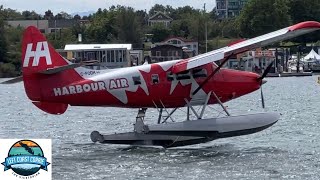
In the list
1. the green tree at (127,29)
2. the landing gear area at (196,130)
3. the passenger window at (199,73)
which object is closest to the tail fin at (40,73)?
the landing gear area at (196,130)

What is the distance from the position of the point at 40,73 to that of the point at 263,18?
346 feet

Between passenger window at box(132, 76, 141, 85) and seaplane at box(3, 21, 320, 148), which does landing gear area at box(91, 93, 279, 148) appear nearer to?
seaplane at box(3, 21, 320, 148)

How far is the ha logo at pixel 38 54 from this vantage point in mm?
25438

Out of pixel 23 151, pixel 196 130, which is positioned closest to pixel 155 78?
pixel 196 130

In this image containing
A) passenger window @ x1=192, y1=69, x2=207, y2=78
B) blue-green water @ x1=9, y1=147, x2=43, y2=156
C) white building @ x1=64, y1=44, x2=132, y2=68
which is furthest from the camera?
white building @ x1=64, y1=44, x2=132, y2=68

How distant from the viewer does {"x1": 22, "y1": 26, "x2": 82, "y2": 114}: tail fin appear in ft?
82.8

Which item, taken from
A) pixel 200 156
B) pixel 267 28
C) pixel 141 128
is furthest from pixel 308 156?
pixel 267 28

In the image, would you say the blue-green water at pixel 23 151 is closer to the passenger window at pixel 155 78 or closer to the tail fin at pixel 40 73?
the tail fin at pixel 40 73

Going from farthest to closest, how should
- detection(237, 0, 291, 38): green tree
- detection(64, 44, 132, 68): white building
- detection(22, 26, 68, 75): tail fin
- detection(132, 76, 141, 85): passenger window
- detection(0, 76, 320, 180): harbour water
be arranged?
1. detection(237, 0, 291, 38): green tree
2. detection(64, 44, 132, 68): white building
3. detection(132, 76, 141, 85): passenger window
4. detection(22, 26, 68, 75): tail fin
5. detection(0, 76, 320, 180): harbour water

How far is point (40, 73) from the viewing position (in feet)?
82.7

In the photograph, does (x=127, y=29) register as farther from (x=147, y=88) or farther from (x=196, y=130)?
(x=196, y=130)

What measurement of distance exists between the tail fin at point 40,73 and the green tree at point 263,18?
101m

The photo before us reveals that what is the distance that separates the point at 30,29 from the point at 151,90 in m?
3.38

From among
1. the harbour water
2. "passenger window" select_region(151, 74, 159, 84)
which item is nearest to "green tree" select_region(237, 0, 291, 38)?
the harbour water
